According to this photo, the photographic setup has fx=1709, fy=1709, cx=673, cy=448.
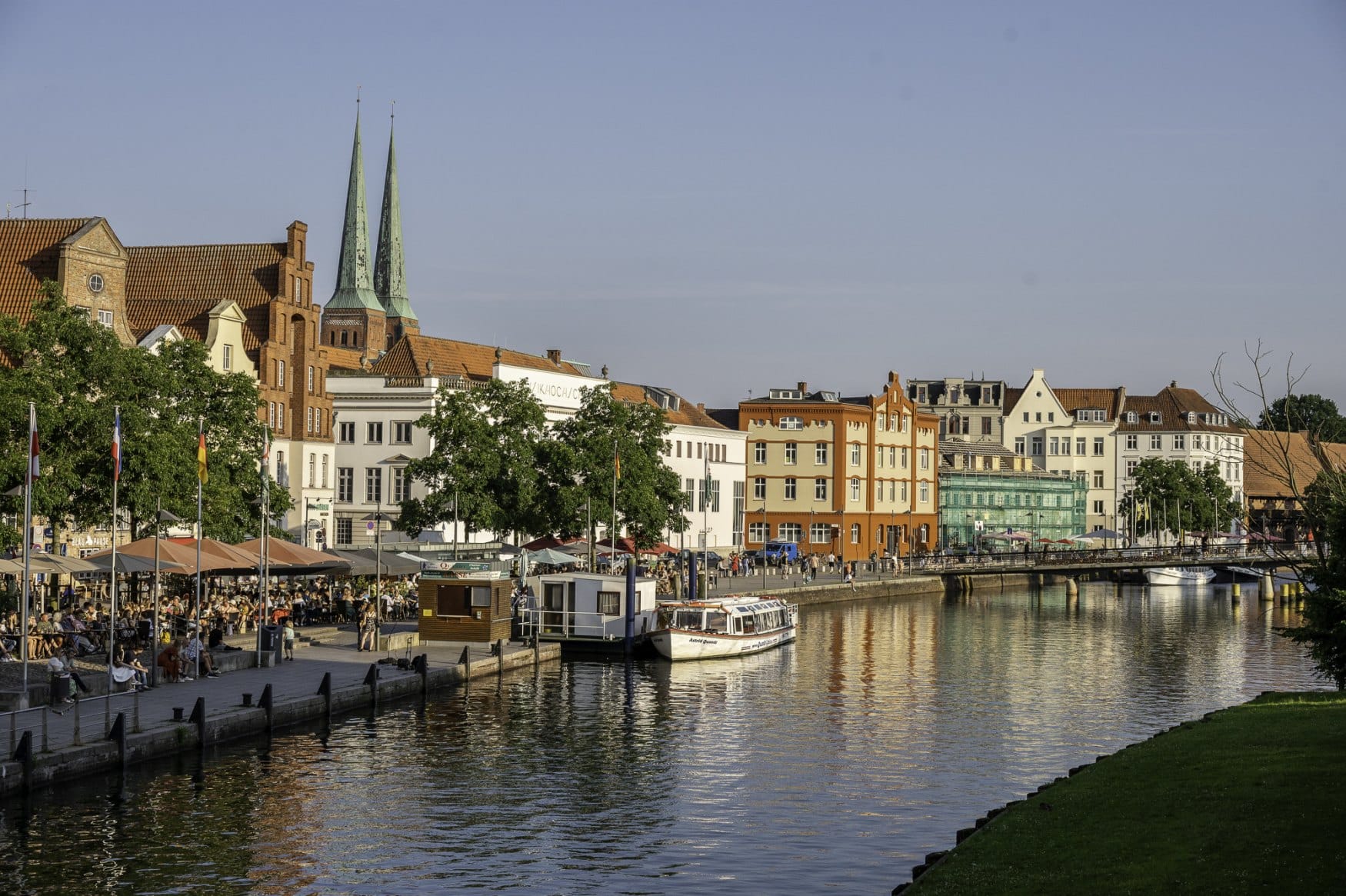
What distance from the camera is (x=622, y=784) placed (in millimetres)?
40469

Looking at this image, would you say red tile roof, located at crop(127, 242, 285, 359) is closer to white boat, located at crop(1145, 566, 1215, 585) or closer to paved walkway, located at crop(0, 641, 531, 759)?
paved walkway, located at crop(0, 641, 531, 759)

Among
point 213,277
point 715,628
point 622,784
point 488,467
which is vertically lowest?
point 622,784

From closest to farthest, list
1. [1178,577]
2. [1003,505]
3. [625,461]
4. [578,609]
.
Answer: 1. [578,609]
2. [625,461]
3. [1178,577]
4. [1003,505]

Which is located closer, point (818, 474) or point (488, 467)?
point (488, 467)

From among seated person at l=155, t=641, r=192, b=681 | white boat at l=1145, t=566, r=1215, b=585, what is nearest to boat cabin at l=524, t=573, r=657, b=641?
seated person at l=155, t=641, r=192, b=681

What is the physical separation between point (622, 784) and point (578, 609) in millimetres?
31180

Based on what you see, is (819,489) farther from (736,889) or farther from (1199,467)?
(736,889)

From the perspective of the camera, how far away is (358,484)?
4267 inches

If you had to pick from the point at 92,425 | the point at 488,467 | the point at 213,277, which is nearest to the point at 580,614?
the point at 488,467

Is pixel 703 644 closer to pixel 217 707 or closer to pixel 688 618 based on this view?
pixel 688 618

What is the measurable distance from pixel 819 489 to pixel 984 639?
6670 cm

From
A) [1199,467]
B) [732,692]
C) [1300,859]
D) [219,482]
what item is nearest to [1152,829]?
[1300,859]

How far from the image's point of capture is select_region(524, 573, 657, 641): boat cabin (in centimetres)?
7112

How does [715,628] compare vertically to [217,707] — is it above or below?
above
